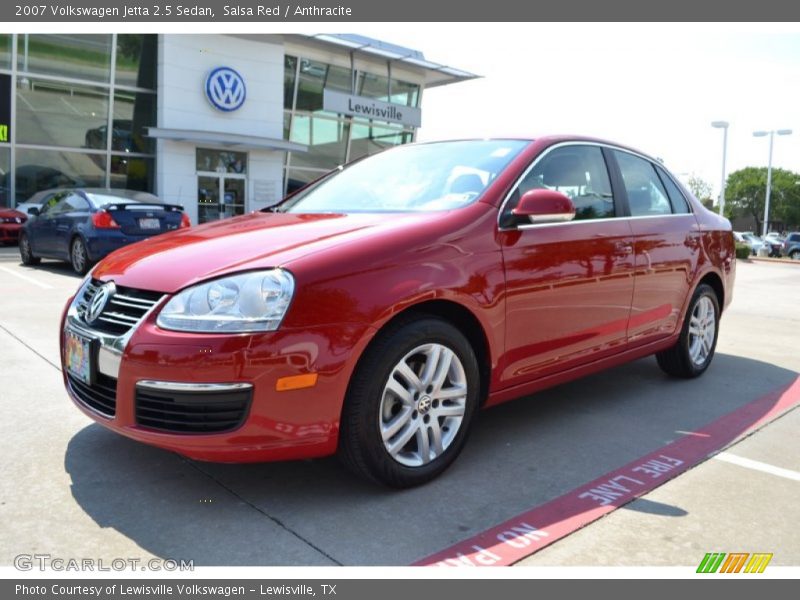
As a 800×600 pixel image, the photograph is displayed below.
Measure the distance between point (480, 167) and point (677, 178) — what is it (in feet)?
6.85

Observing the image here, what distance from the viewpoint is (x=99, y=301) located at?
300 centimetres

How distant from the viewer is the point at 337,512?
2797 mm

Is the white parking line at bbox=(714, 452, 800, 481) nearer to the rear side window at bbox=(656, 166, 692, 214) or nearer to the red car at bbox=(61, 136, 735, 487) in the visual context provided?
the red car at bbox=(61, 136, 735, 487)

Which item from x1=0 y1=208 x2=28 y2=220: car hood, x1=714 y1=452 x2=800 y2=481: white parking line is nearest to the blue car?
x1=0 y1=208 x2=28 y2=220: car hood

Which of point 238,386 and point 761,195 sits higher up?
point 761,195

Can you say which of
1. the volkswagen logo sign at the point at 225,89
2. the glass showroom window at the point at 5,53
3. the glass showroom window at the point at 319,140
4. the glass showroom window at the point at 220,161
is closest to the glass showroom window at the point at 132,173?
the glass showroom window at the point at 220,161

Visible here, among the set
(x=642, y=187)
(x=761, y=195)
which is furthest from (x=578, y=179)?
(x=761, y=195)

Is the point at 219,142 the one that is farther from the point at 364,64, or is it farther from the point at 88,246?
the point at 88,246

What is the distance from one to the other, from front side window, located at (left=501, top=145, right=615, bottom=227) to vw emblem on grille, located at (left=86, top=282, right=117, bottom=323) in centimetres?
192

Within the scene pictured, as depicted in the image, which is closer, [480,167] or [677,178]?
[480,167]

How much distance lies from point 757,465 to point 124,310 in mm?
2981

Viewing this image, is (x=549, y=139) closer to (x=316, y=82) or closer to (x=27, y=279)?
(x=27, y=279)

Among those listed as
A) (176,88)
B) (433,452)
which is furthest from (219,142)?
(433,452)

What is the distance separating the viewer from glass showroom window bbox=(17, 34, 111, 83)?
60.0 feet
